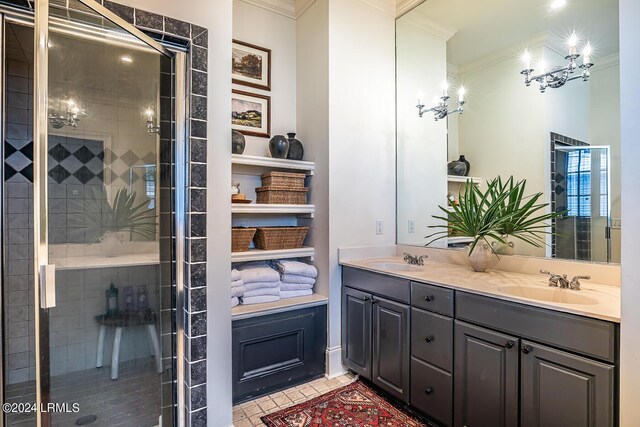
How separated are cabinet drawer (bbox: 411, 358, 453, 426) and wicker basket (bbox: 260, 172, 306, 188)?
1.48 metres

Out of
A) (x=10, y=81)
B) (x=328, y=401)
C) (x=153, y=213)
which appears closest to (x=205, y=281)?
(x=153, y=213)

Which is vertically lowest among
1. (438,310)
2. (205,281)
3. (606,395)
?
(606,395)

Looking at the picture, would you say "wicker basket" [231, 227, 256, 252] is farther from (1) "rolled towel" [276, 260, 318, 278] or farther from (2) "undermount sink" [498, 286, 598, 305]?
(2) "undermount sink" [498, 286, 598, 305]

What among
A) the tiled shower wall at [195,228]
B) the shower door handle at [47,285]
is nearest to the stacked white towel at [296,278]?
the tiled shower wall at [195,228]

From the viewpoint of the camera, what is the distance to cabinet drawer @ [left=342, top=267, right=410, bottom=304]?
201cm

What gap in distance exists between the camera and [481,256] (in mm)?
2055

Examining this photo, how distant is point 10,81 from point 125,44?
0.77 meters

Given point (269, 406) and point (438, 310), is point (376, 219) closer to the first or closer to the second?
point (438, 310)

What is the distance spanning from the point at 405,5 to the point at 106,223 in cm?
280

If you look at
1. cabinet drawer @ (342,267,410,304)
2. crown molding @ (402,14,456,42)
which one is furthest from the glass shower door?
crown molding @ (402,14,456,42)

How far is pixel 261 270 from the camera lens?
2.34 m

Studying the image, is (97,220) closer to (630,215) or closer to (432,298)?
(432,298)

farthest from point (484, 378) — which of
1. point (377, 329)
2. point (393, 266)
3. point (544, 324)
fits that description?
point (393, 266)

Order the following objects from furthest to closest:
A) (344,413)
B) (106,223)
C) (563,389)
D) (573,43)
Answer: (344,413)
(573,43)
(106,223)
(563,389)
